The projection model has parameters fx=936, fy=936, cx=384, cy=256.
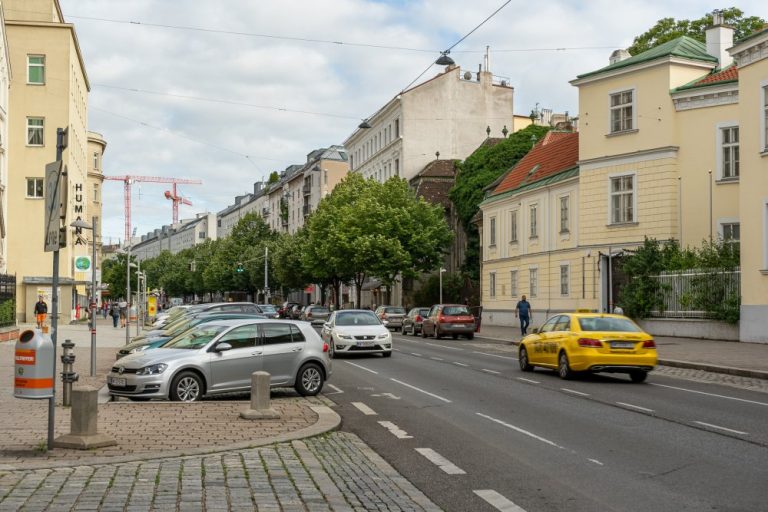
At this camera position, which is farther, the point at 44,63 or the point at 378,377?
the point at 44,63

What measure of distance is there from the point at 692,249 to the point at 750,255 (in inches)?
283

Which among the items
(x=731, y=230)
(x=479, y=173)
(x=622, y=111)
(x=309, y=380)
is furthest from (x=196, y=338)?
(x=479, y=173)

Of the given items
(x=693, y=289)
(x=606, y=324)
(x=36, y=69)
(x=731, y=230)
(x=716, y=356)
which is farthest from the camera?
(x=36, y=69)

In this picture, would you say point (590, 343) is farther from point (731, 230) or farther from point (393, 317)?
point (393, 317)

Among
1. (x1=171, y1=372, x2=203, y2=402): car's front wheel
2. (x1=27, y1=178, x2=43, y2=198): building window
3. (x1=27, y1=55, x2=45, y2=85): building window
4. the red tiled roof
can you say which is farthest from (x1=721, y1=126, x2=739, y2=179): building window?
(x1=27, y1=55, x2=45, y2=85): building window

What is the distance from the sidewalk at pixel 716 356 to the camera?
21219mm

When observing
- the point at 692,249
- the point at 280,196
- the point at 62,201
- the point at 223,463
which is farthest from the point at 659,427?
the point at 280,196

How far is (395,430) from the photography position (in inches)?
468

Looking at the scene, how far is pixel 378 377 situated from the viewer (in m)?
20.5

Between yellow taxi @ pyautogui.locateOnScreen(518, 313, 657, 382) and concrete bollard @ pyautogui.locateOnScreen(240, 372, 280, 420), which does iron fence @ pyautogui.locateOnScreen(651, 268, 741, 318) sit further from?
concrete bollard @ pyautogui.locateOnScreen(240, 372, 280, 420)

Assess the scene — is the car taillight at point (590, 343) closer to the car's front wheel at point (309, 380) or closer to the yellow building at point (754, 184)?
the car's front wheel at point (309, 380)

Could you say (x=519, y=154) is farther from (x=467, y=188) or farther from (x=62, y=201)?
(x=62, y=201)

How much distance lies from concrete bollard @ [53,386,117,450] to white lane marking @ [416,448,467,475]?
330 cm

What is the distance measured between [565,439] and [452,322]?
2909cm
